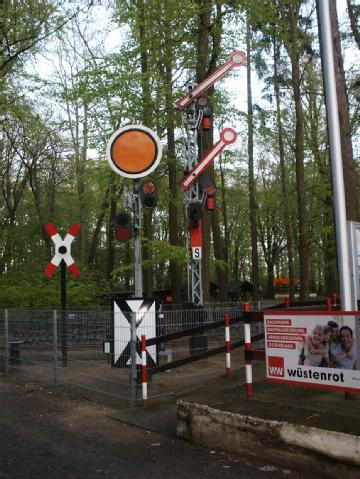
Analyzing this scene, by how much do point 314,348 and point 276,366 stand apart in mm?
669

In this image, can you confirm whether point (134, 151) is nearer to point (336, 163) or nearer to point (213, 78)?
point (336, 163)

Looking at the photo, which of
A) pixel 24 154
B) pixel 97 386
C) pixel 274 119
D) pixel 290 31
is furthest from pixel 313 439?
pixel 24 154

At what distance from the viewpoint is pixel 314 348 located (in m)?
5.76

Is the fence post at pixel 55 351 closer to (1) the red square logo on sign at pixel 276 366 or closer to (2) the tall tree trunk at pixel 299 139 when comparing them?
(1) the red square logo on sign at pixel 276 366

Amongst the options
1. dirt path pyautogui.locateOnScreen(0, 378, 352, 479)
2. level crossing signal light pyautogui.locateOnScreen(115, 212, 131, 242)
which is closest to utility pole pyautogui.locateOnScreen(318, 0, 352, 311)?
dirt path pyautogui.locateOnScreen(0, 378, 352, 479)

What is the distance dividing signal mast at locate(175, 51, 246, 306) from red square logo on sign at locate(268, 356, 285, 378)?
20.7 ft

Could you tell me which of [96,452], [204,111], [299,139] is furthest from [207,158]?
[299,139]

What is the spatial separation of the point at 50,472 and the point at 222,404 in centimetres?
215

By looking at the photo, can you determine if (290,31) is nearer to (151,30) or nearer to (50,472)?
(151,30)

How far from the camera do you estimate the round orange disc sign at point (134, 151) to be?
9.36 meters

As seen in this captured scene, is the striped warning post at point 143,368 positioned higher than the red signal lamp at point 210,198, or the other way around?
the red signal lamp at point 210,198

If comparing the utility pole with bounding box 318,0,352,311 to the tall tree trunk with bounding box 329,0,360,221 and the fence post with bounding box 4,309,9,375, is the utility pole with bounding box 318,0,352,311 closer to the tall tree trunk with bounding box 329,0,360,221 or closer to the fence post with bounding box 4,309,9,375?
the tall tree trunk with bounding box 329,0,360,221

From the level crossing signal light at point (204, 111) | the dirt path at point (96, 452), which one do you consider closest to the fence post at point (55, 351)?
the dirt path at point (96, 452)

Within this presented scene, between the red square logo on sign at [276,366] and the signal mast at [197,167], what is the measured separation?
6.32 m
